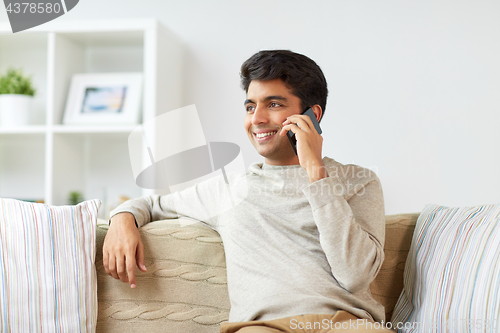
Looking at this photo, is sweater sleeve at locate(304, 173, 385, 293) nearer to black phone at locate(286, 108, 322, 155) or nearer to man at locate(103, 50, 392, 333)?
man at locate(103, 50, 392, 333)

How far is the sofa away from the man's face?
335 mm

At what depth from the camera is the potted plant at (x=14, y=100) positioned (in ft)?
7.13

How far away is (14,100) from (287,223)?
163cm

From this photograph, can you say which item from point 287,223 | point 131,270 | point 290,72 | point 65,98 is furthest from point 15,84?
point 287,223

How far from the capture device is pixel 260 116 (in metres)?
1.37

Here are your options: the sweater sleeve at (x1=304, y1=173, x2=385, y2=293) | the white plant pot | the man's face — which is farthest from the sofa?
the white plant pot

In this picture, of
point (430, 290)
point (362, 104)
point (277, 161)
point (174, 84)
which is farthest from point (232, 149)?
point (430, 290)

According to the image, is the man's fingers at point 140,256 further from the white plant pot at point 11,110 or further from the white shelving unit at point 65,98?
the white plant pot at point 11,110

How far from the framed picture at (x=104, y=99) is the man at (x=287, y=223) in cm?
75

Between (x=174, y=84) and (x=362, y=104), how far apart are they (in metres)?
0.93

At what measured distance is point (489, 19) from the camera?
209 cm

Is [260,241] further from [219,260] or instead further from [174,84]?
[174,84]

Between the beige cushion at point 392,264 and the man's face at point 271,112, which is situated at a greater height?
the man's face at point 271,112

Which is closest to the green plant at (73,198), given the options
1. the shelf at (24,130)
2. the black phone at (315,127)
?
the shelf at (24,130)
